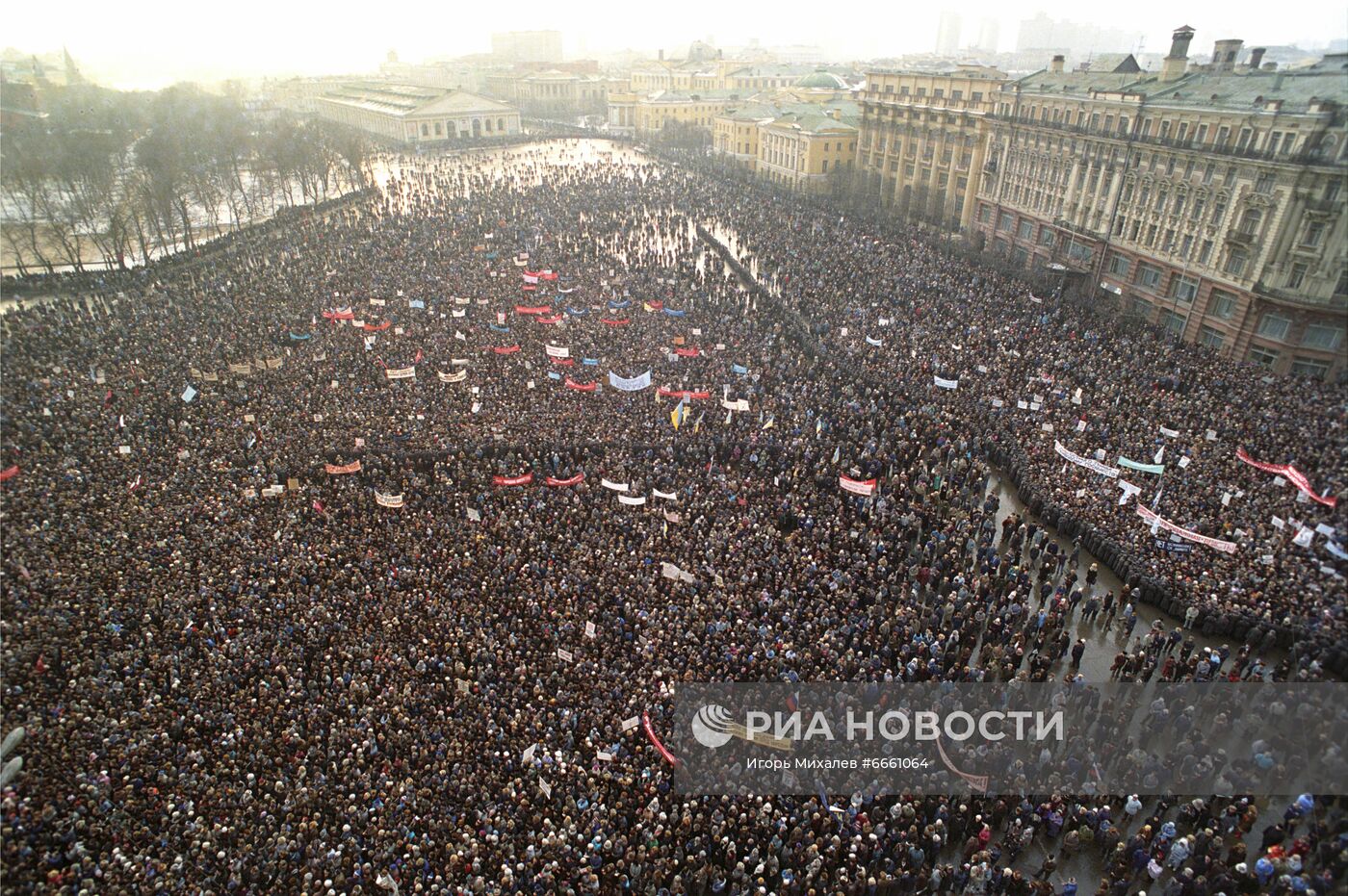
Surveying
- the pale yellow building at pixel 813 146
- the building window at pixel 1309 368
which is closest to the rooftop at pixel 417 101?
the pale yellow building at pixel 813 146

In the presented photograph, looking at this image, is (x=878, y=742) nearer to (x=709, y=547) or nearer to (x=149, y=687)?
(x=709, y=547)

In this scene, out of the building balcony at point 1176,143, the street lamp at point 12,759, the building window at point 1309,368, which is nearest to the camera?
the street lamp at point 12,759

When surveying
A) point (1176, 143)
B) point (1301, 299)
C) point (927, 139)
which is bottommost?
point (1301, 299)

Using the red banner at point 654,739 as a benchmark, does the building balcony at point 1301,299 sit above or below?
above

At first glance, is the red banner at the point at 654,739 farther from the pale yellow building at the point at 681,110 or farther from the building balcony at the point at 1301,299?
the pale yellow building at the point at 681,110

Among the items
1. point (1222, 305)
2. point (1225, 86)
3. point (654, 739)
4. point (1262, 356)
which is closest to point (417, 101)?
point (1225, 86)

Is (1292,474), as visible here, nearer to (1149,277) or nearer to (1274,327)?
(1274,327)

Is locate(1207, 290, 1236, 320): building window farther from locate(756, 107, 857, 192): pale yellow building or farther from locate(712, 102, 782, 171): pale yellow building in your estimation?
locate(712, 102, 782, 171): pale yellow building
